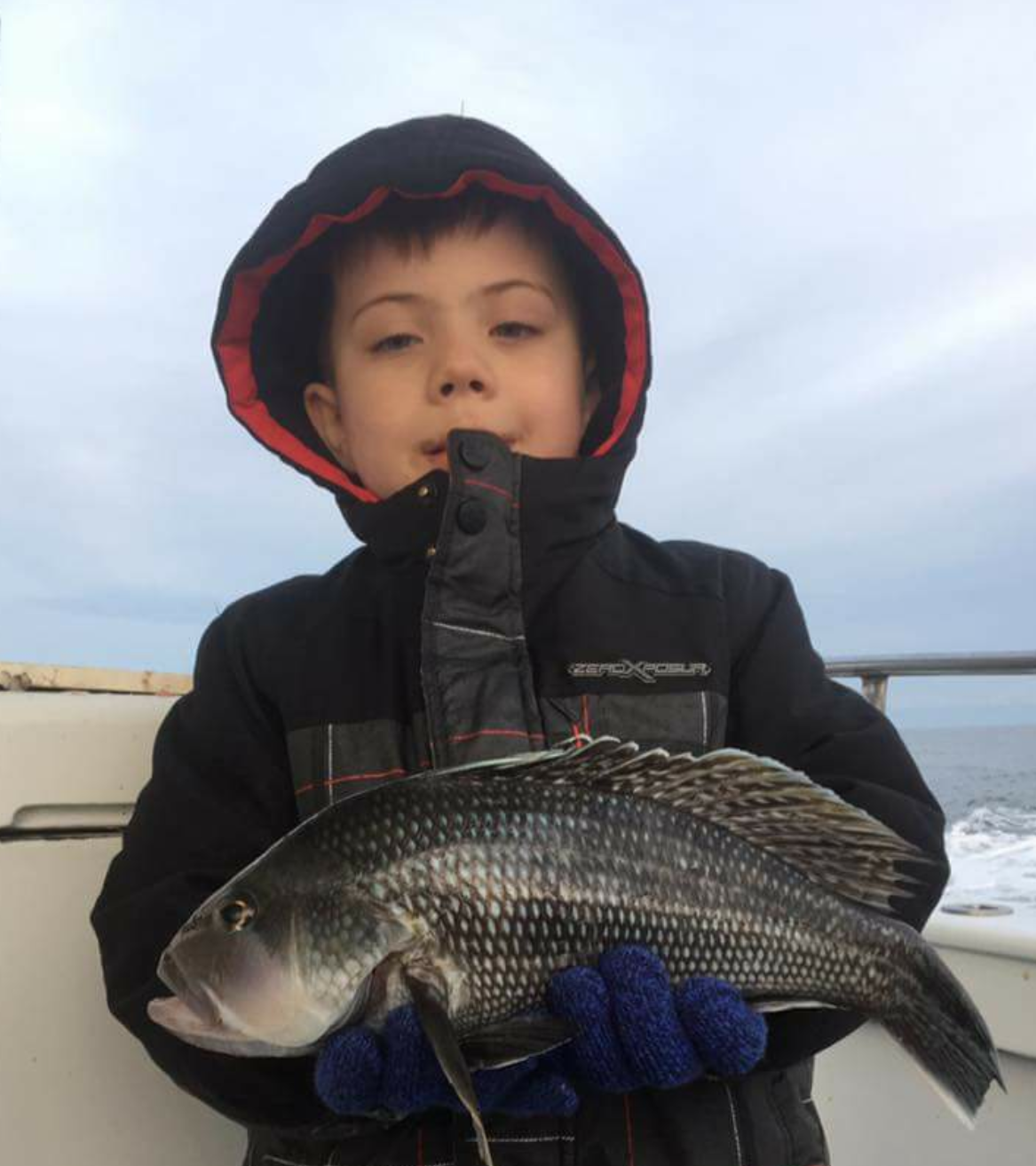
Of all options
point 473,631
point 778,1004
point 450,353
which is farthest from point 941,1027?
point 450,353

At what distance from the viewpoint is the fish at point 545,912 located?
1.39 meters

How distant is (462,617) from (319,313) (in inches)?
37.7

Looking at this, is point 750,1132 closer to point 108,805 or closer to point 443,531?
point 443,531

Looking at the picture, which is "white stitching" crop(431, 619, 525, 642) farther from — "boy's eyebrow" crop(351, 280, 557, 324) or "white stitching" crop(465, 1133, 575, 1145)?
"white stitching" crop(465, 1133, 575, 1145)

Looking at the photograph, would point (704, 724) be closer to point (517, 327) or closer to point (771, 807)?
point (771, 807)

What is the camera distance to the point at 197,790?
186 centimetres

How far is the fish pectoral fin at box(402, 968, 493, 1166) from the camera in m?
1.24

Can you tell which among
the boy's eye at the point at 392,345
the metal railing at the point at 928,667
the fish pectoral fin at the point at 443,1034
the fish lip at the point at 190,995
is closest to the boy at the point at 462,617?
the boy's eye at the point at 392,345

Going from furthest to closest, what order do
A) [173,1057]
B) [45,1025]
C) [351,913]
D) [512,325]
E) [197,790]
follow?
[512,325], [45,1025], [197,790], [173,1057], [351,913]

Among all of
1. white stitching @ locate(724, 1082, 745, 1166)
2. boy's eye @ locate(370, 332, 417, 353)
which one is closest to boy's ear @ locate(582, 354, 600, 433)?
boy's eye @ locate(370, 332, 417, 353)

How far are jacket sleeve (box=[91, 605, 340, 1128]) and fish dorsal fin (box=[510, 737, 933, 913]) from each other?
676mm

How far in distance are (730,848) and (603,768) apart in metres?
0.24

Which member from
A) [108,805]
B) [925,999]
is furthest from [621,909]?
[108,805]

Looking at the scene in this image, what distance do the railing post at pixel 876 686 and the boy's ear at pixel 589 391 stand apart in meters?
2.21
